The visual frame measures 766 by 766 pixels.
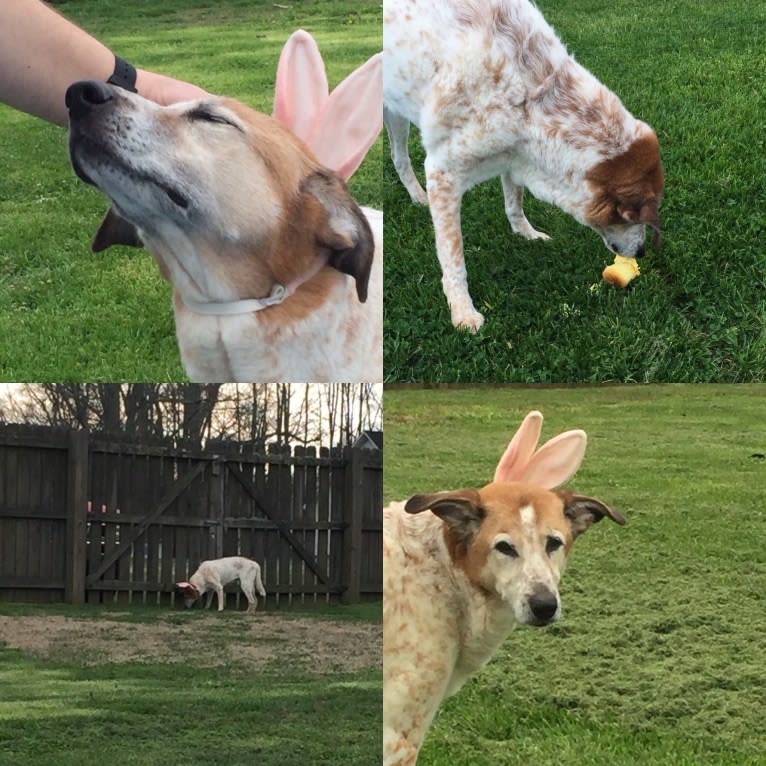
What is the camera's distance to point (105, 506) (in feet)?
13.1

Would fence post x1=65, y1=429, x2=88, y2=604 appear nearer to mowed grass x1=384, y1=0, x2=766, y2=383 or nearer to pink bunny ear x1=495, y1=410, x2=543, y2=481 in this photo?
mowed grass x1=384, y1=0, x2=766, y2=383

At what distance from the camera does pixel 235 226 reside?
269 centimetres

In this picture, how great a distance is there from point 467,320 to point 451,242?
0.22 meters

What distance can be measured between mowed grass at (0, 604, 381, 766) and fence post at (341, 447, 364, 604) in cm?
11

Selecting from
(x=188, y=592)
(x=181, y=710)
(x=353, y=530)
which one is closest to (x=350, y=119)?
(x=353, y=530)

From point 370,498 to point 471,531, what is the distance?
708 mm

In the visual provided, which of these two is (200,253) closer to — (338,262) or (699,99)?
(338,262)

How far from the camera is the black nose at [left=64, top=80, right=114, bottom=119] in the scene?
2.47 meters

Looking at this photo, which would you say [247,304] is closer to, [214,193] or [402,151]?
[214,193]

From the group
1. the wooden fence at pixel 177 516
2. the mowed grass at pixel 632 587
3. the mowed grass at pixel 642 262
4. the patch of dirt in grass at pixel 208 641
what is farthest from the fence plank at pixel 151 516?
the mowed grass at pixel 642 262

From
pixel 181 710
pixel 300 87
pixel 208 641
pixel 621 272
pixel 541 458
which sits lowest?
pixel 181 710

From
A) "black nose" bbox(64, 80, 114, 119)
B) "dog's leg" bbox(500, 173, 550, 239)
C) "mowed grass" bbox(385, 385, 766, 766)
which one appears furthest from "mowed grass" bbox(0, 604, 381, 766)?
"black nose" bbox(64, 80, 114, 119)

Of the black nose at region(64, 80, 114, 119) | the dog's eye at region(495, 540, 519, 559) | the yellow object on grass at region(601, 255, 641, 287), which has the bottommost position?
the dog's eye at region(495, 540, 519, 559)

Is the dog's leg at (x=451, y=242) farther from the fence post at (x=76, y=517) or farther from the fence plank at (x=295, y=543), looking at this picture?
the fence post at (x=76, y=517)
